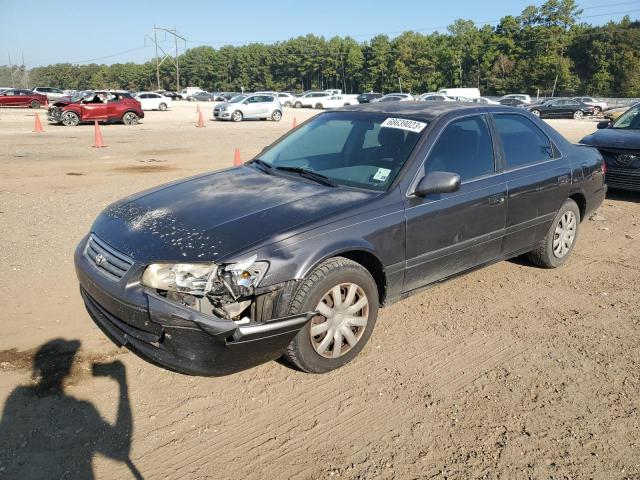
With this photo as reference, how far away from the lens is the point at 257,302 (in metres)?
2.97

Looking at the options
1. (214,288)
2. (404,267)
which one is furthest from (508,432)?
(214,288)

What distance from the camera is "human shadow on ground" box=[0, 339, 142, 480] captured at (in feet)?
8.34

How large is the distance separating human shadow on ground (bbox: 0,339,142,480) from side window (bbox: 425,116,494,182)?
2685 mm

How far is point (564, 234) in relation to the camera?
5.33 metres

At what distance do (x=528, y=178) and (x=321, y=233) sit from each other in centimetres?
238

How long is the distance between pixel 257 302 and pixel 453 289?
2.48 m

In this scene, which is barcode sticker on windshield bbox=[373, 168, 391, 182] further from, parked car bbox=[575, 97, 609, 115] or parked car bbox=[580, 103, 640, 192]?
parked car bbox=[575, 97, 609, 115]

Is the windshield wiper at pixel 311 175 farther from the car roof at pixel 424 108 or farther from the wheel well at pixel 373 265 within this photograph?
the car roof at pixel 424 108

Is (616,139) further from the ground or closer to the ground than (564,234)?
further from the ground

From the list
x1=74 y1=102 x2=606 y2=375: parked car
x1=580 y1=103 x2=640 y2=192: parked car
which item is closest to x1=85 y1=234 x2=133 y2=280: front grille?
x1=74 y1=102 x2=606 y2=375: parked car

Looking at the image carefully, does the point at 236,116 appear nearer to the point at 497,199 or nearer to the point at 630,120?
the point at 630,120

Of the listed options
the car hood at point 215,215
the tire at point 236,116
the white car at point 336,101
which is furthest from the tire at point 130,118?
the white car at point 336,101

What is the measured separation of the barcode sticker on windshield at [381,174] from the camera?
12.5ft

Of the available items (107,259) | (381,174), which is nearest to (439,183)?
(381,174)
